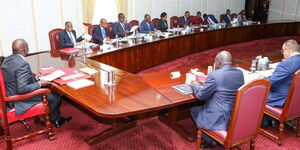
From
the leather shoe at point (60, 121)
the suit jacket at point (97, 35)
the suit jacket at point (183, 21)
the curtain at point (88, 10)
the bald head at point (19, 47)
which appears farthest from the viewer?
the suit jacket at point (183, 21)

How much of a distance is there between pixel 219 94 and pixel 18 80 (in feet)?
6.12

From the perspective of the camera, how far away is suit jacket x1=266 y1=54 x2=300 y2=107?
2809mm

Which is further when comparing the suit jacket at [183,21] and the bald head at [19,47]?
the suit jacket at [183,21]

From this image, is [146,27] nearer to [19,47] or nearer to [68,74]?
[68,74]

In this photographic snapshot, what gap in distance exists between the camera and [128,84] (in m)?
2.71

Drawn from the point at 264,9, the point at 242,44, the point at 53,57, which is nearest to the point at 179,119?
the point at 53,57

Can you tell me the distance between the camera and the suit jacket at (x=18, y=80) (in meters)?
2.59

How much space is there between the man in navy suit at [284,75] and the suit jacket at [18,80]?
2.46m

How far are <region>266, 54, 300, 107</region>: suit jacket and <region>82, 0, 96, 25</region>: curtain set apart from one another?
16.6 feet

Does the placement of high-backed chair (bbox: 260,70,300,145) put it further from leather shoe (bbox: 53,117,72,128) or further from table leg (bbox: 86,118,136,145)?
leather shoe (bbox: 53,117,72,128)

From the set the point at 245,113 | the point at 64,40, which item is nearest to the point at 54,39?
the point at 64,40

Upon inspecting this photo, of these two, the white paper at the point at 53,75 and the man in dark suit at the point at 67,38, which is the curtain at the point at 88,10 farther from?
the white paper at the point at 53,75

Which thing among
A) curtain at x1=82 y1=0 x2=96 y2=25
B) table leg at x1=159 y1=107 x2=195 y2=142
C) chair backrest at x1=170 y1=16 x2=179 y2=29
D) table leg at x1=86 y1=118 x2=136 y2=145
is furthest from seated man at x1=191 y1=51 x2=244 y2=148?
chair backrest at x1=170 y1=16 x2=179 y2=29

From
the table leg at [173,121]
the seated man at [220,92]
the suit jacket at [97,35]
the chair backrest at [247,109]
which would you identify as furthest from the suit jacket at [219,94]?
the suit jacket at [97,35]
